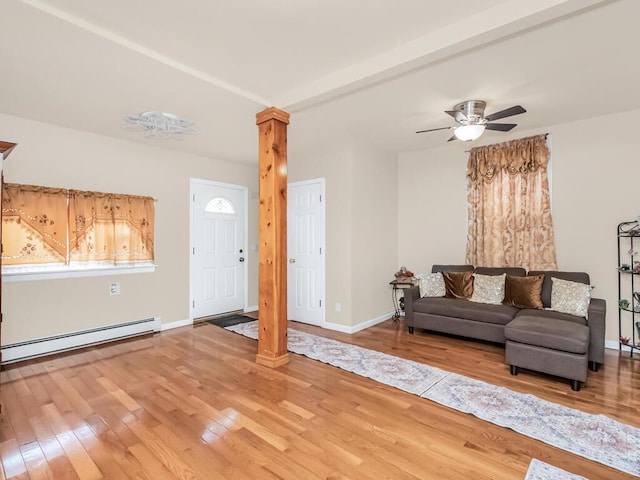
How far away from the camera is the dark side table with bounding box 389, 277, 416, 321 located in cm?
513

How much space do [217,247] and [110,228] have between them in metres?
1.57

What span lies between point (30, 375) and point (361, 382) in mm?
3087

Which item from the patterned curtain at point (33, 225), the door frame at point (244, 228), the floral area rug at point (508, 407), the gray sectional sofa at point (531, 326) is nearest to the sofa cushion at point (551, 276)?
the gray sectional sofa at point (531, 326)

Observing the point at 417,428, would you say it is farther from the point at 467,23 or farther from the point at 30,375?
the point at 30,375

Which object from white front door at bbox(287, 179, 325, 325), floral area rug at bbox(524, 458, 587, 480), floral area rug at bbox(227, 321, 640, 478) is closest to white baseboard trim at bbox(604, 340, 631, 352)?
floral area rug at bbox(227, 321, 640, 478)

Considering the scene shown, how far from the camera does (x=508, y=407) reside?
2.53m

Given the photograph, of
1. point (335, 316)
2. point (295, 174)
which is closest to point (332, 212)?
point (295, 174)

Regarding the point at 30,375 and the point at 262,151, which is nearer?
the point at 30,375

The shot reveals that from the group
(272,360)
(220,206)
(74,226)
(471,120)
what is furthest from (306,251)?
(74,226)

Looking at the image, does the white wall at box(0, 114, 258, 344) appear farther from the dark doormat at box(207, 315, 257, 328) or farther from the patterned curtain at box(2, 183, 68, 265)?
the dark doormat at box(207, 315, 257, 328)

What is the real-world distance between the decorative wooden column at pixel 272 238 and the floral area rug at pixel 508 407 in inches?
18.5

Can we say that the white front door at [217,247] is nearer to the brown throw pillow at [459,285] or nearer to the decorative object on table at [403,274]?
the decorative object on table at [403,274]

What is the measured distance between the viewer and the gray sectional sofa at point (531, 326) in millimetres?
2873

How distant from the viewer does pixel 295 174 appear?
529 cm
